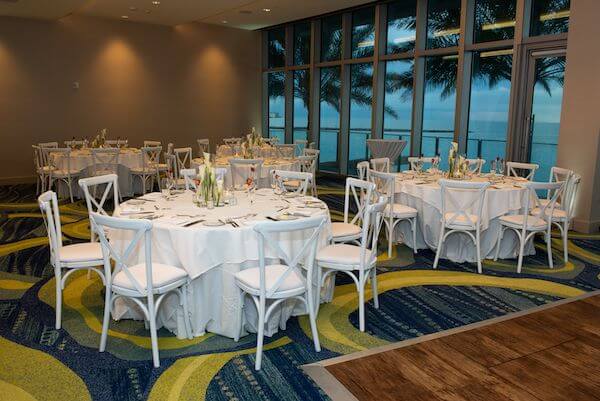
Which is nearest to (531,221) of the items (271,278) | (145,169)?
(271,278)

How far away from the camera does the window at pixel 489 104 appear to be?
898 cm

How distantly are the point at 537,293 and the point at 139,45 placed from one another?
11110 millimetres

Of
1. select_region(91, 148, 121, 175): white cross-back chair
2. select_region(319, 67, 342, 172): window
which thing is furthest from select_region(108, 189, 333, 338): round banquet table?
select_region(319, 67, 342, 172): window

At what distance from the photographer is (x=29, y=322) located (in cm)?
405

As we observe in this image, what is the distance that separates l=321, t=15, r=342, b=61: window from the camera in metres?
12.4

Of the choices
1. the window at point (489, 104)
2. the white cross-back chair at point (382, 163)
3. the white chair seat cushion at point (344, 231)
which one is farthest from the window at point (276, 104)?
the white chair seat cushion at point (344, 231)

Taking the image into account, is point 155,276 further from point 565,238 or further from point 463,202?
point 565,238

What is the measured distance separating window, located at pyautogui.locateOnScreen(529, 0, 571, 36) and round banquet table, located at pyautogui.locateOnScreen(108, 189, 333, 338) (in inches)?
236

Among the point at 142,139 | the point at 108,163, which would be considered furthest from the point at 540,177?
the point at 142,139

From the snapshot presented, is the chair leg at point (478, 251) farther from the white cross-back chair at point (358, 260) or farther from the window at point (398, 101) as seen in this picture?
the window at point (398, 101)

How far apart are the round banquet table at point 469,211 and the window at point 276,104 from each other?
346 inches

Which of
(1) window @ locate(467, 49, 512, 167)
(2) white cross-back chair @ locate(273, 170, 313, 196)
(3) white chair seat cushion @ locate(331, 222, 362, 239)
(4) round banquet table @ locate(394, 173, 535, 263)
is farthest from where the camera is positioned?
(1) window @ locate(467, 49, 512, 167)

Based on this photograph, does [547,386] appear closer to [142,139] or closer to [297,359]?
[297,359]

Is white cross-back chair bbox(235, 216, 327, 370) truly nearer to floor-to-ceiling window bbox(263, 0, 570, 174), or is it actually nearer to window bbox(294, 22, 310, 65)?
floor-to-ceiling window bbox(263, 0, 570, 174)
